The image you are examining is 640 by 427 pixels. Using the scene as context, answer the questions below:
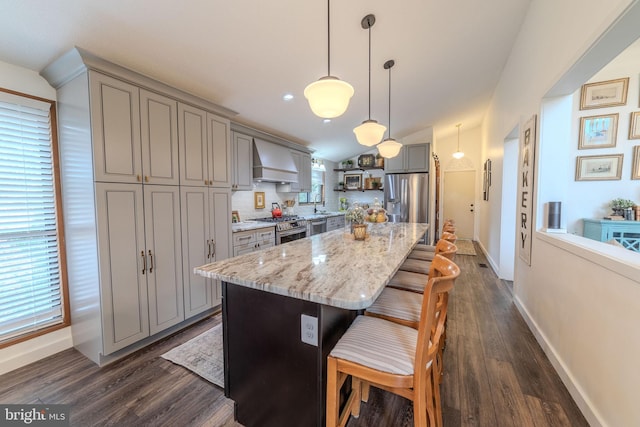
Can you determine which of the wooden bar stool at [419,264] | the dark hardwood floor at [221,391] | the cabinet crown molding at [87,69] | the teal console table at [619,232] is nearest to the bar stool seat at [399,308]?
the wooden bar stool at [419,264]

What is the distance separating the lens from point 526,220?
2.65 m

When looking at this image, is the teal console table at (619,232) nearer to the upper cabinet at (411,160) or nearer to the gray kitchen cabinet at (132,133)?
the upper cabinet at (411,160)

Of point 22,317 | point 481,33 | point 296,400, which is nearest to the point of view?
point 296,400

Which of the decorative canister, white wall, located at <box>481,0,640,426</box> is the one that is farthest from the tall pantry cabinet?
white wall, located at <box>481,0,640,426</box>

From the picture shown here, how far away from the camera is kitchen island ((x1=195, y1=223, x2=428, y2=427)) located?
1124 millimetres

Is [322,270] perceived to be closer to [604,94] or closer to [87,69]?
[87,69]

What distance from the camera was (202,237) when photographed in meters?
2.64

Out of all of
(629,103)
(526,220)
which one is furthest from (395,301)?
(629,103)

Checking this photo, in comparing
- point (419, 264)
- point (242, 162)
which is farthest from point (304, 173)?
point (419, 264)

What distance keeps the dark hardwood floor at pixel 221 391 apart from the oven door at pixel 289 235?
5.60 ft

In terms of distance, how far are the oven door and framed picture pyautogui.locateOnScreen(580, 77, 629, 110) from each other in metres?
4.26

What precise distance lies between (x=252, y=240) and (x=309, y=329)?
231 cm

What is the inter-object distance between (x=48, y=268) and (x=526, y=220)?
4.55m

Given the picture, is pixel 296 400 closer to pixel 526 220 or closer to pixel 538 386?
pixel 538 386
